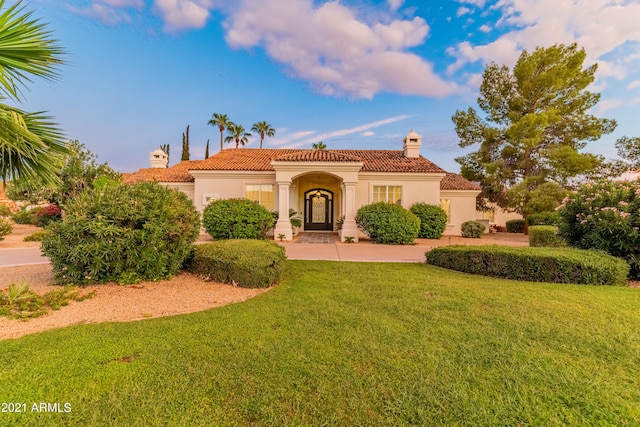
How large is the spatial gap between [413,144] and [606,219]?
13.3m

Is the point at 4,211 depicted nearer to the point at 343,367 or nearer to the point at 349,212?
the point at 349,212

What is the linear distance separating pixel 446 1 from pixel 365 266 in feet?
40.6

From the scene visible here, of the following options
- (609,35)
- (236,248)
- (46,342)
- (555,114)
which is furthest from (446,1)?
(46,342)

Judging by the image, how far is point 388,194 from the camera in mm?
17766

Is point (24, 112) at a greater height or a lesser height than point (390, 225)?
greater

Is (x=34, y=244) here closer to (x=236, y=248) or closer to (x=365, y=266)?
(x=236, y=248)

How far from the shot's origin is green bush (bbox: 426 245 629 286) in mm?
6723

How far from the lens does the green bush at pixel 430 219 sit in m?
16.7

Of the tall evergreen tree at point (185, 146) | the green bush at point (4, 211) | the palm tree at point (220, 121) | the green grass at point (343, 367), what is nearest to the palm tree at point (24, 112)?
the green grass at point (343, 367)

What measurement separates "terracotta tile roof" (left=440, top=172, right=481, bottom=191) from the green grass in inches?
593

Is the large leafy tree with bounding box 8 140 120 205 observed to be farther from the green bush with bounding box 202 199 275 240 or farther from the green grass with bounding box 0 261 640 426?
the green grass with bounding box 0 261 640 426

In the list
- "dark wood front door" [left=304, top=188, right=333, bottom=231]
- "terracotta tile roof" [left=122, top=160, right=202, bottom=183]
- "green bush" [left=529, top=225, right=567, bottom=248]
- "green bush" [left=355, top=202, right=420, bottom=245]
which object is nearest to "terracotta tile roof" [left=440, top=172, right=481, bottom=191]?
"green bush" [left=355, top=202, right=420, bottom=245]

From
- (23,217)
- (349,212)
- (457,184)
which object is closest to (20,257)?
(349,212)

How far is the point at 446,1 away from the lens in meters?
12.3
